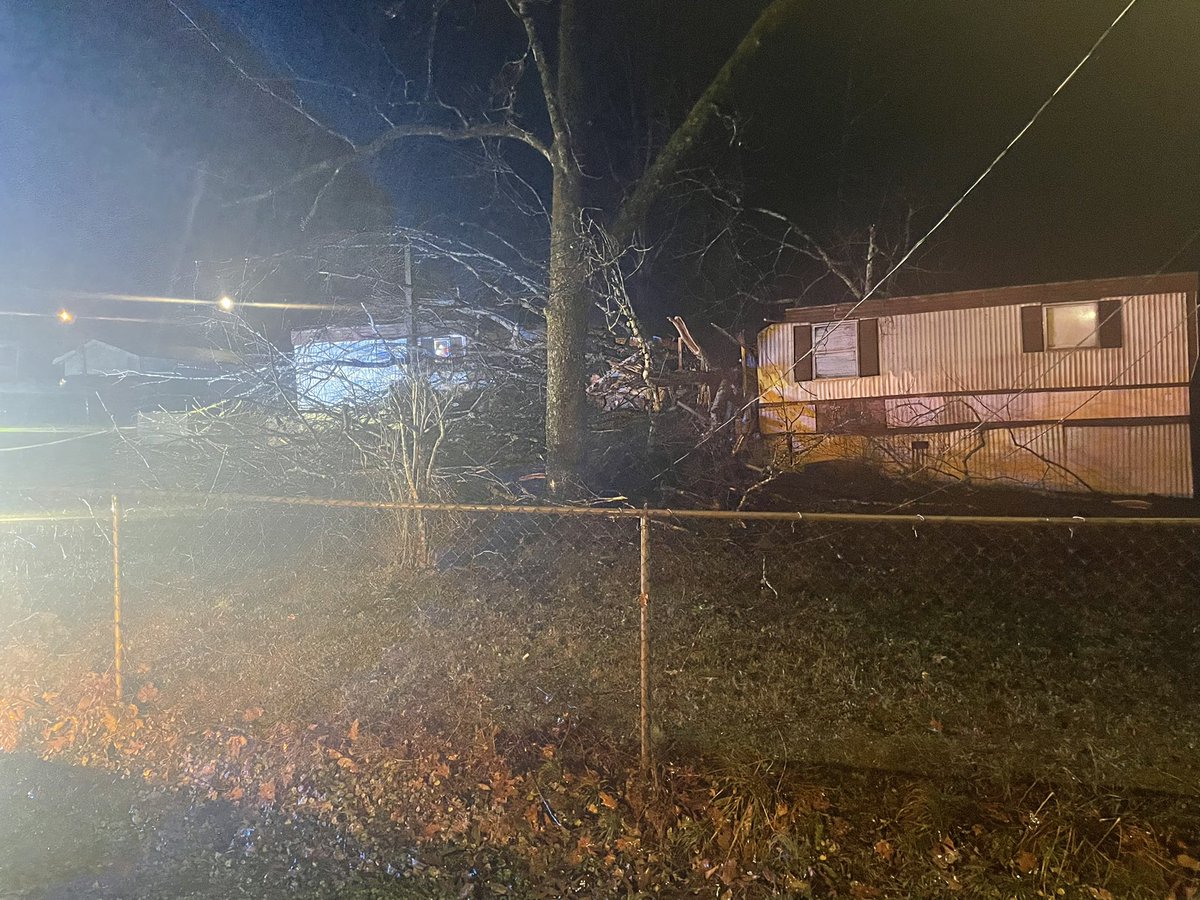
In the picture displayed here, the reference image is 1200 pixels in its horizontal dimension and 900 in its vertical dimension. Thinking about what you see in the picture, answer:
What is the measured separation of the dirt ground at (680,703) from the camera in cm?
290

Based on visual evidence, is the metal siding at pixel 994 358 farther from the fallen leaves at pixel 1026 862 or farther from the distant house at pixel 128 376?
the distant house at pixel 128 376

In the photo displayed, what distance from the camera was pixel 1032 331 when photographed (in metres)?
10.3

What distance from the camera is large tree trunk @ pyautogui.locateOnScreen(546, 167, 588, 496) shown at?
8008mm

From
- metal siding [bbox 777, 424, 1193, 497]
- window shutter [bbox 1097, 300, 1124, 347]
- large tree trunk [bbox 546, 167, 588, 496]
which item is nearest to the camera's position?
large tree trunk [bbox 546, 167, 588, 496]

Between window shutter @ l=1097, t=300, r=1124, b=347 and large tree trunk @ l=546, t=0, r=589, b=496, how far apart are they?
7714mm

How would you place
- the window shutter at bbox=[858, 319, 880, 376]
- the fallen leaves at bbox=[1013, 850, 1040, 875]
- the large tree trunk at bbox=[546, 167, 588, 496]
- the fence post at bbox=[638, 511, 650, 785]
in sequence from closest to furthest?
1. the fallen leaves at bbox=[1013, 850, 1040, 875]
2. the fence post at bbox=[638, 511, 650, 785]
3. the large tree trunk at bbox=[546, 167, 588, 496]
4. the window shutter at bbox=[858, 319, 880, 376]

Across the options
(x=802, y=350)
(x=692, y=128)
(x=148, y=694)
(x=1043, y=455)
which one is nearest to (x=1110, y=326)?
(x=1043, y=455)

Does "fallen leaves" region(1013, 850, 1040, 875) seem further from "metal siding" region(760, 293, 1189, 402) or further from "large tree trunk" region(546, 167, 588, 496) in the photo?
"metal siding" region(760, 293, 1189, 402)

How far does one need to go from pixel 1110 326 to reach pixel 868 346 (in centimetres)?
330

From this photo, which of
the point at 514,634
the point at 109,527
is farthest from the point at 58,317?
the point at 514,634

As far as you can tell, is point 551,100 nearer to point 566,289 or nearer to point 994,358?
point 566,289

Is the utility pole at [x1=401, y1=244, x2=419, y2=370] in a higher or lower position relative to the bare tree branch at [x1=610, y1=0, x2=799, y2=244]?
lower

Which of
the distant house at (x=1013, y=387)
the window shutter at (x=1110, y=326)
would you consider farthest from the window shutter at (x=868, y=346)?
the window shutter at (x=1110, y=326)

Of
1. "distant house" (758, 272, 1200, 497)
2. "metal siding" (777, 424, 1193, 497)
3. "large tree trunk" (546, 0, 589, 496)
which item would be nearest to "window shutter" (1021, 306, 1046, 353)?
"distant house" (758, 272, 1200, 497)
